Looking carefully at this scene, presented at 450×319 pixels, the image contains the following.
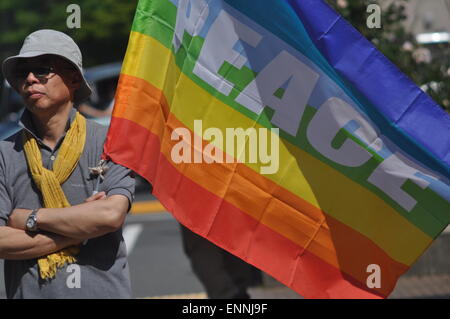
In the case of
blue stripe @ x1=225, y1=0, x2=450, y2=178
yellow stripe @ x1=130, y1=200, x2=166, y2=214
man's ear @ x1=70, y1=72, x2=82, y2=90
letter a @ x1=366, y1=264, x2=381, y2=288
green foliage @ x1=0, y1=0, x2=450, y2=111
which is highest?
blue stripe @ x1=225, y1=0, x2=450, y2=178

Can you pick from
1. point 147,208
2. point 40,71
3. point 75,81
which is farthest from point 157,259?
point 40,71

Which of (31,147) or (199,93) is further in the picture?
(199,93)

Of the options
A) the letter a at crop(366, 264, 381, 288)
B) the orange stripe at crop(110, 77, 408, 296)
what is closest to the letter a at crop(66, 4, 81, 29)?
the orange stripe at crop(110, 77, 408, 296)

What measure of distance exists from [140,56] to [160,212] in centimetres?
1002

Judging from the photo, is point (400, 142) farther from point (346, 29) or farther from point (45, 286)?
point (45, 286)

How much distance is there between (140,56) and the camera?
392 cm

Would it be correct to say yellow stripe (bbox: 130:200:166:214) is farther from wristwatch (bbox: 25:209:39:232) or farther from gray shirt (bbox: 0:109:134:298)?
wristwatch (bbox: 25:209:39:232)

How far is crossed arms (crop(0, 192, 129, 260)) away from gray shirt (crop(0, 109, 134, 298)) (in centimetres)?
7

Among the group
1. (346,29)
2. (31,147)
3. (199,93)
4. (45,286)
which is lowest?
(45,286)

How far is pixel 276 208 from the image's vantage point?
158 inches

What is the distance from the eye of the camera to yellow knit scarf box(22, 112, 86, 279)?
3559 millimetres

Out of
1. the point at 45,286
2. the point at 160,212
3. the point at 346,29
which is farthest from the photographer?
the point at 160,212

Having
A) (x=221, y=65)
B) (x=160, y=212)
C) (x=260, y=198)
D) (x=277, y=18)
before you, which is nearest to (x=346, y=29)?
(x=277, y=18)

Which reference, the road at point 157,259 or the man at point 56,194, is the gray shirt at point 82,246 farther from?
the road at point 157,259
